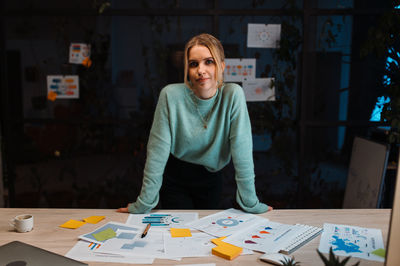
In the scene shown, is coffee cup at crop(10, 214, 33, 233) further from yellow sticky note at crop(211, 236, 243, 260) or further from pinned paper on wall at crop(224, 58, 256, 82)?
pinned paper on wall at crop(224, 58, 256, 82)

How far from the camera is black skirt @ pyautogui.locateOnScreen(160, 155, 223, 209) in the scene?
179 centimetres

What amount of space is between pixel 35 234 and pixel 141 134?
1620 millimetres

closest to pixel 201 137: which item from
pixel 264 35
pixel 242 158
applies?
pixel 242 158

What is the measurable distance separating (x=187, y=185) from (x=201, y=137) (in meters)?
0.31

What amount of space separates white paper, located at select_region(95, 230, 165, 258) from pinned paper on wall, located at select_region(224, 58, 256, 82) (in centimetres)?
171

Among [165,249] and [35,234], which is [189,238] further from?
[35,234]

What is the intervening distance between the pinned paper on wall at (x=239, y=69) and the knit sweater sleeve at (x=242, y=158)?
1107mm

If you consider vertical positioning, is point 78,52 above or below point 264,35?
below

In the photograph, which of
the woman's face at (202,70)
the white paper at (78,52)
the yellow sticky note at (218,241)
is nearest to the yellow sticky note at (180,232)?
the yellow sticky note at (218,241)

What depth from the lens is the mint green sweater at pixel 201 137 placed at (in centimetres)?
151

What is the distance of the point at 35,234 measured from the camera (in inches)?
49.4

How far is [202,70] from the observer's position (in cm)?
156

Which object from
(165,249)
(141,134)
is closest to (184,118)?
(165,249)

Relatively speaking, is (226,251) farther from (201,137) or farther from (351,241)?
(201,137)
